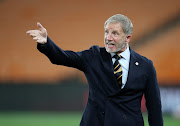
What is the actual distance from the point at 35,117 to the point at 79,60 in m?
6.78

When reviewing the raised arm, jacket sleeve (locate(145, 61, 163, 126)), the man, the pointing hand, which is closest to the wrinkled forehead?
the man

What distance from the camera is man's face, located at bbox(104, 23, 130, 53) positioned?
3119 mm

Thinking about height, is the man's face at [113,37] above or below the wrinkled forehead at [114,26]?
below

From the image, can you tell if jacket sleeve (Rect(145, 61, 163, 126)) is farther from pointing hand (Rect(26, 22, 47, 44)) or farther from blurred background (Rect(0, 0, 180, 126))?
blurred background (Rect(0, 0, 180, 126))

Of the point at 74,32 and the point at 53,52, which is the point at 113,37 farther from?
the point at 74,32

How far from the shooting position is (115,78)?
123 inches

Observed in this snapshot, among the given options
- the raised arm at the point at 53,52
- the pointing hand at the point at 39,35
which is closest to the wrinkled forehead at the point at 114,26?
the raised arm at the point at 53,52

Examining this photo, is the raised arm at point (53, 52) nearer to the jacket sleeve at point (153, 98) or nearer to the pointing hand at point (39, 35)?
the pointing hand at point (39, 35)

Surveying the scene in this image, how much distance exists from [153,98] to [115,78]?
398mm

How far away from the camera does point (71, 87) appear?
431 inches

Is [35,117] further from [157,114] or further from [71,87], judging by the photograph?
[157,114]

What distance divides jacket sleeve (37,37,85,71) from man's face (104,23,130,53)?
0.82 feet

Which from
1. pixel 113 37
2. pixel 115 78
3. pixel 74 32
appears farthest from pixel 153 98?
pixel 74 32

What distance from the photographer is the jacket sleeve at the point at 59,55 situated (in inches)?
116
